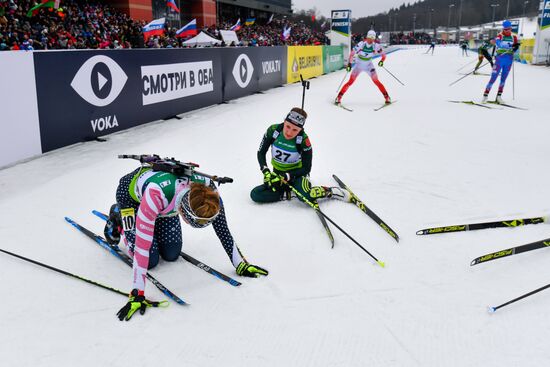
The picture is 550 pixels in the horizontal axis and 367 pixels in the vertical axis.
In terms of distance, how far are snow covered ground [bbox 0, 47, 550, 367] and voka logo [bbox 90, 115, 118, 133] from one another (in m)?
0.62

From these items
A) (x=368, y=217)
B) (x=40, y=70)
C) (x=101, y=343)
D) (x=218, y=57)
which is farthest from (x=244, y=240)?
(x=218, y=57)

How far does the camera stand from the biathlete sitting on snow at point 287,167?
4832 millimetres

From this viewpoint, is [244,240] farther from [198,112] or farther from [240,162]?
[198,112]

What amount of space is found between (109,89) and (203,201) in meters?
6.26

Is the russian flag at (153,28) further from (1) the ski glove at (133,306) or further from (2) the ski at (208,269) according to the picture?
(1) the ski glove at (133,306)

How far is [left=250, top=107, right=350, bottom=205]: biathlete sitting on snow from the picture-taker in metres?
4.83

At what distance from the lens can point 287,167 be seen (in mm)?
5125

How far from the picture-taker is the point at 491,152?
7152 millimetres

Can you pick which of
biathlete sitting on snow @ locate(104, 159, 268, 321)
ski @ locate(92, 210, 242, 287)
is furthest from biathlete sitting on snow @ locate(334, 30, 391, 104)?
biathlete sitting on snow @ locate(104, 159, 268, 321)

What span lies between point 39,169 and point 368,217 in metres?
4.48

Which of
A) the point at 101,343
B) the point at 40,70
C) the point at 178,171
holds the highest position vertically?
the point at 40,70

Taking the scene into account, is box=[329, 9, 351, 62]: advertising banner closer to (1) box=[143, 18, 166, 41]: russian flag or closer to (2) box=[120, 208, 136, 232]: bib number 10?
(1) box=[143, 18, 166, 41]: russian flag

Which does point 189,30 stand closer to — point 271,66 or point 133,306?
point 271,66

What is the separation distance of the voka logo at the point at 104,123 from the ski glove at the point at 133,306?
5613 millimetres
